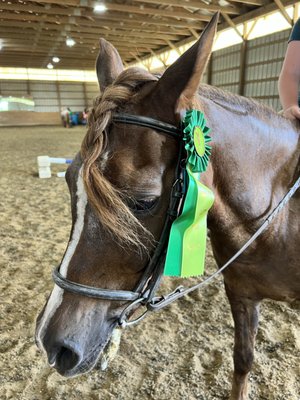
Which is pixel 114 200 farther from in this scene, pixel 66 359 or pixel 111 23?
pixel 111 23

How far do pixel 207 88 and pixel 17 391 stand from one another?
2080 millimetres

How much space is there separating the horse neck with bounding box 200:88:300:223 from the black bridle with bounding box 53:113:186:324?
0.15 metres

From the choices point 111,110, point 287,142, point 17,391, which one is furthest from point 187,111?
point 17,391

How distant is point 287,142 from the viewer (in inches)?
53.9

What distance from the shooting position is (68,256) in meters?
1.05

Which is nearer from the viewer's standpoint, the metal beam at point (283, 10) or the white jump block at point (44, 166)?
the white jump block at point (44, 166)

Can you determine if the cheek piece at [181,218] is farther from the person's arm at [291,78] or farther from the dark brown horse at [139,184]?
the person's arm at [291,78]

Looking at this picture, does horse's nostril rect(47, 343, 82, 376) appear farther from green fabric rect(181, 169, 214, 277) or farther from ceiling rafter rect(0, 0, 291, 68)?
ceiling rafter rect(0, 0, 291, 68)

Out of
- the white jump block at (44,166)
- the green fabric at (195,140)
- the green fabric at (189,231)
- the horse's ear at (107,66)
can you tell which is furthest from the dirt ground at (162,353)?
the white jump block at (44,166)

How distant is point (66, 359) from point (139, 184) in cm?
63

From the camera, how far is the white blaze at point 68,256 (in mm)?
1007

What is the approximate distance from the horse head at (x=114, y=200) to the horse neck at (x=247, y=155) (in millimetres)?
191

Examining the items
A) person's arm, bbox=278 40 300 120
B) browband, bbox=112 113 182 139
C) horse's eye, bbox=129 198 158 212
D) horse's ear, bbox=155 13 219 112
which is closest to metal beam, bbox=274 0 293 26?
person's arm, bbox=278 40 300 120

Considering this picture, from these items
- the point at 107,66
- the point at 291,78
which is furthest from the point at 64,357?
the point at 291,78
